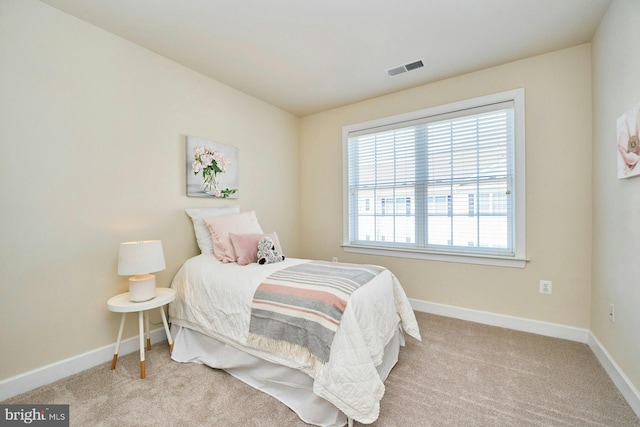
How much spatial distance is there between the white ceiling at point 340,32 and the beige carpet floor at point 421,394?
2.60 metres

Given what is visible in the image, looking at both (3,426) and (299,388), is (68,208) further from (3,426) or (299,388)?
(299,388)

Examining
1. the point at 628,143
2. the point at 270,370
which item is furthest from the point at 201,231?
the point at 628,143

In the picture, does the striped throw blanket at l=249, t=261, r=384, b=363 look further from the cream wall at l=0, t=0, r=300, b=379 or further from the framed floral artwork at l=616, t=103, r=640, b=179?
the framed floral artwork at l=616, t=103, r=640, b=179

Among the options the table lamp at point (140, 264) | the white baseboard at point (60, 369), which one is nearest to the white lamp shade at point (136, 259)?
the table lamp at point (140, 264)

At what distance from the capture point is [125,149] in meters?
2.29

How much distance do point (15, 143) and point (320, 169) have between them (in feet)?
9.75

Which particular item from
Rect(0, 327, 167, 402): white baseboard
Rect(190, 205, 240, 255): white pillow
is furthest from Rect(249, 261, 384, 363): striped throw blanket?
Rect(0, 327, 167, 402): white baseboard

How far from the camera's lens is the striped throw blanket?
1567mm

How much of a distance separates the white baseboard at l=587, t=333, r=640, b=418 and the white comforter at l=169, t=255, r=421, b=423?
46.7 inches

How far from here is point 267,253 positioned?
2.46 metres

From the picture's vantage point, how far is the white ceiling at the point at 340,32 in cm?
195

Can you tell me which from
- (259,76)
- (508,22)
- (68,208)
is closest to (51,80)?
(68,208)

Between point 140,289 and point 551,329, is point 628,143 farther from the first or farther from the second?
point 140,289

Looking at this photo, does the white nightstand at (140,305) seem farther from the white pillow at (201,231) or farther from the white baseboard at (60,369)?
the white pillow at (201,231)
